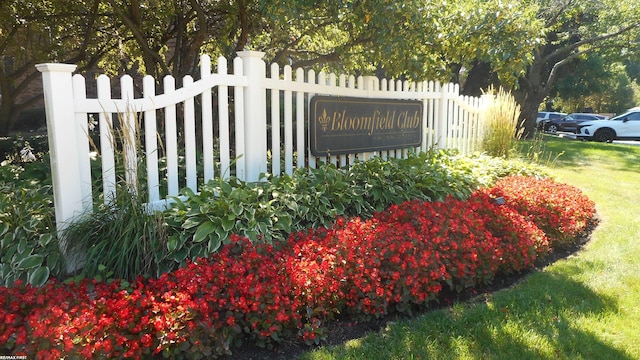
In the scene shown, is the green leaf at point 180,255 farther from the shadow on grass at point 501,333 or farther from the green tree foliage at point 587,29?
the green tree foliage at point 587,29

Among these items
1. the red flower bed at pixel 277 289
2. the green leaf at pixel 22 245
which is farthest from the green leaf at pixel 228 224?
the green leaf at pixel 22 245

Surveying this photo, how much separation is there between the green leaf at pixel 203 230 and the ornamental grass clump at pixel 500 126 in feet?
17.9

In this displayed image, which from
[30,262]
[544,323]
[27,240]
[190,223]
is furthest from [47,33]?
[544,323]

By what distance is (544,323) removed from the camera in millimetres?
3094

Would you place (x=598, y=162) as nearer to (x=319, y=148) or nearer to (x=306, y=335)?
(x=319, y=148)

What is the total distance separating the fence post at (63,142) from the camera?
3180 mm

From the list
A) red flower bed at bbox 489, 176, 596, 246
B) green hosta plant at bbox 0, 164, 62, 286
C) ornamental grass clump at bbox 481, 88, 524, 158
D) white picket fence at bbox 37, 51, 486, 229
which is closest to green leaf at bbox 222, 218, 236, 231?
white picket fence at bbox 37, 51, 486, 229

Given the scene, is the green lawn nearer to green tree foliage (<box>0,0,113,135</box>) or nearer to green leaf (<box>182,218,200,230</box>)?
green leaf (<box>182,218,200,230</box>)

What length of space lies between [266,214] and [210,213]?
1.42 feet

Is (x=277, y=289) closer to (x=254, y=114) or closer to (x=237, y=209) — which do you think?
(x=237, y=209)

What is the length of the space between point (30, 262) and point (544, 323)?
3.27 metres

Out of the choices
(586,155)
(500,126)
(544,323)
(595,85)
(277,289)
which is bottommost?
(544,323)

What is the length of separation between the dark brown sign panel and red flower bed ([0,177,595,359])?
1.38 meters

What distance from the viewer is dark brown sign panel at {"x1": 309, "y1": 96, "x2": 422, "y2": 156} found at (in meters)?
5.09
